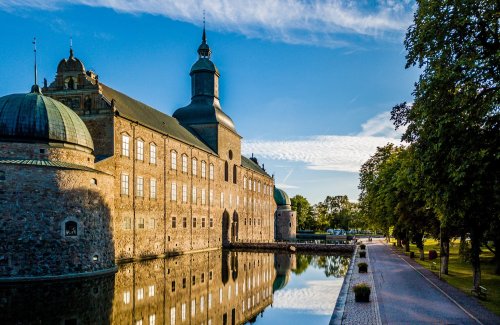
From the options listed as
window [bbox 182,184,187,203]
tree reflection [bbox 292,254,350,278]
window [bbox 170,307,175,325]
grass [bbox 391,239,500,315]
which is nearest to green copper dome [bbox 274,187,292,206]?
tree reflection [bbox 292,254,350,278]

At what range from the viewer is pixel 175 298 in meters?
19.8

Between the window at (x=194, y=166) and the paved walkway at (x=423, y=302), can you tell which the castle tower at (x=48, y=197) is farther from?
the window at (x=194, y=166)

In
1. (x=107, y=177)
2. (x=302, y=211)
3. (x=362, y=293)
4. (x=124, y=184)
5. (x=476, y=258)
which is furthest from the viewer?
(x=302, y=211)

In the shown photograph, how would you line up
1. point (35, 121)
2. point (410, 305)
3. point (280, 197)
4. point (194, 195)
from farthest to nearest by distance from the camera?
point (280, 197)
point (194, 195)
point (35, 121)
point (410, 305)

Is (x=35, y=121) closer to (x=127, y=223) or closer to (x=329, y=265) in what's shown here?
(x=127, y=223)

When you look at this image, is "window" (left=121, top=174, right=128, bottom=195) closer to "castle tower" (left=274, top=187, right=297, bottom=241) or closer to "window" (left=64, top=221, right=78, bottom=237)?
"window" (left=64, top=221, right=78, bottom=237)

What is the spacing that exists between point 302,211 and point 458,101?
98949 millimetres

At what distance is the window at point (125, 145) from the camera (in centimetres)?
3378

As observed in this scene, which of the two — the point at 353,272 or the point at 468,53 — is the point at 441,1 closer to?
the point at 468,53

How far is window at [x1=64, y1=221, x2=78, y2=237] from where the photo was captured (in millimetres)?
23547

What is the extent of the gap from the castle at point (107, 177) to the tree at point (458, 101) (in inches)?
735

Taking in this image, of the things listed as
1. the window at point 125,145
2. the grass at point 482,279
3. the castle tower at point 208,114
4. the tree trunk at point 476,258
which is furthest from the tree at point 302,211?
the tree trunk at point 476,258

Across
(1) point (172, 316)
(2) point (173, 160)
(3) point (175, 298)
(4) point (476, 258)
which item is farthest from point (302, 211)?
(1) point (172, 316)

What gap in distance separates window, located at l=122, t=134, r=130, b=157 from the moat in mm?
8955
